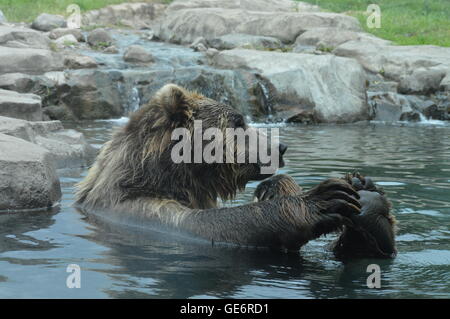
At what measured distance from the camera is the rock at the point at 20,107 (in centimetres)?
1141

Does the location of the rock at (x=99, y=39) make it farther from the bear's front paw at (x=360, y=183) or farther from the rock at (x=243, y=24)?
the bear's front paw at (x=360, y=183)

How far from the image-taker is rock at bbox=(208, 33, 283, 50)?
24516mm

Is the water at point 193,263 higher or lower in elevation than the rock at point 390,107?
lower

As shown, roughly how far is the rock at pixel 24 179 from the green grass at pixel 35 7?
2468 centimetres

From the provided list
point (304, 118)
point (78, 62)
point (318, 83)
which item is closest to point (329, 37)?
point (318, 83)

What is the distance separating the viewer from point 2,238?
5652 millimetres

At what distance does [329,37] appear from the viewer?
25.5 metres

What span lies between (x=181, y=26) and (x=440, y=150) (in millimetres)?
17066

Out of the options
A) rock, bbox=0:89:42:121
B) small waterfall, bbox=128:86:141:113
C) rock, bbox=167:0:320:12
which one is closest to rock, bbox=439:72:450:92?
small waterfall, bbox=128:86:141:113

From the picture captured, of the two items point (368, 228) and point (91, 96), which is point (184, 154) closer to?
point (368, 228)

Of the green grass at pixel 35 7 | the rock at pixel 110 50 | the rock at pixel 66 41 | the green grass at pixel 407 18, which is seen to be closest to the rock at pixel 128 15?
the green grass at pixel 35 7

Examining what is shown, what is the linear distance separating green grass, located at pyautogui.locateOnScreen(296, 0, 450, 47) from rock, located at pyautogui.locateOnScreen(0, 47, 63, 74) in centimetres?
1303

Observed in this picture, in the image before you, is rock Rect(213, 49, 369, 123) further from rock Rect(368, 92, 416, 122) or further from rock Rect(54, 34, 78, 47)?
A: rock Rect(54, 34, 78, 47)
